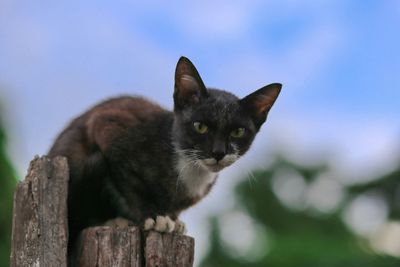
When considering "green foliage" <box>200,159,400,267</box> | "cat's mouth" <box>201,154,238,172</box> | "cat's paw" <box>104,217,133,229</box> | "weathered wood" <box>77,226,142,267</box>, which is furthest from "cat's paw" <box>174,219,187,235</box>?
"green foliage" <box>200,159,400,267</box>

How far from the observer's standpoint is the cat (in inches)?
232

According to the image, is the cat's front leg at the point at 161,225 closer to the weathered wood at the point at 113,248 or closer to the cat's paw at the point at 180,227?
the cat's paw at the point at 180,227

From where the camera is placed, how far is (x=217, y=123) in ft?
19.8

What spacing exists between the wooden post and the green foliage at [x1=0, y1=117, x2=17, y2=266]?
8.99 meters

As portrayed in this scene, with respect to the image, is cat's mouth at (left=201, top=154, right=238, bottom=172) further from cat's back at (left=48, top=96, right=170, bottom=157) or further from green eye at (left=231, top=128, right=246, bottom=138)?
cat's back at (left=48, top=96, right=170, bottom=157)

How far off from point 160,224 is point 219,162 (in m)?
0.80

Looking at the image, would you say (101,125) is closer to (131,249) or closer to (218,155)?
(218,155)

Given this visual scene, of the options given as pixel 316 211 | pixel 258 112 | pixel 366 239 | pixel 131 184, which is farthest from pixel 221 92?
pixel 316 211

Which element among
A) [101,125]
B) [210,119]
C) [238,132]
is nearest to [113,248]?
[101,125]

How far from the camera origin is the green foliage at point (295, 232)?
67.4 feet

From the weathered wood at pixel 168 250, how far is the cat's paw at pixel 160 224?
254 millimetres

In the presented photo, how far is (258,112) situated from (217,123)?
1.77ft

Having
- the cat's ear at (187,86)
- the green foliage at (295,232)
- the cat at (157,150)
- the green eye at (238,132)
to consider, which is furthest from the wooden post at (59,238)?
the green foliage at (295,232)

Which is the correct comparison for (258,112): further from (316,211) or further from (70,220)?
(316,211)
